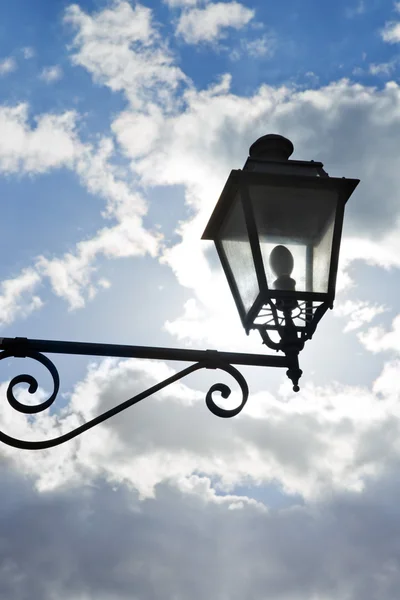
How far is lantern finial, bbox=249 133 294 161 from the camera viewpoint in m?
5.95

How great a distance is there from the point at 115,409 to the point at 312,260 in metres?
1.70

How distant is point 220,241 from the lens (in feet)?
19.0

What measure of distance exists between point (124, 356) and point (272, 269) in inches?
46.0

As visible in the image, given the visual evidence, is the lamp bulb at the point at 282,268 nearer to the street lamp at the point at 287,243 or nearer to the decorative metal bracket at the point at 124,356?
the street lamp at the point at 287,243

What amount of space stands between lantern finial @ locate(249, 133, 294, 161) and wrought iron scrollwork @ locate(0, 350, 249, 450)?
64.4 inches

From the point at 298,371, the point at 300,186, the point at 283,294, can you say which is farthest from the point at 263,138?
the point at 298,371

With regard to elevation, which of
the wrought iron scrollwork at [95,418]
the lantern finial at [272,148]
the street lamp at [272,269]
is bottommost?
the wrought iron scrollwork at [95,418]

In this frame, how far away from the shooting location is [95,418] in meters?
5.09

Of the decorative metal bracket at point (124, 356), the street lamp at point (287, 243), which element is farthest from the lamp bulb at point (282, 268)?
the decorative metal bracket at point (124, 356)

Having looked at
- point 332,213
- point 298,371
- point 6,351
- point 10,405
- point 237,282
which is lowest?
point 10,405

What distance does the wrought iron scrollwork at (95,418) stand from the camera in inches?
196

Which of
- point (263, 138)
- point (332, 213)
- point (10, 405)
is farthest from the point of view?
point (263, 138)

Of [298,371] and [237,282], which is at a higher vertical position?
[237,282]

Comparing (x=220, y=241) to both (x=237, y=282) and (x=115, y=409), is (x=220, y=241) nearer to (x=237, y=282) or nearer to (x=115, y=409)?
(x=237, y=282)
